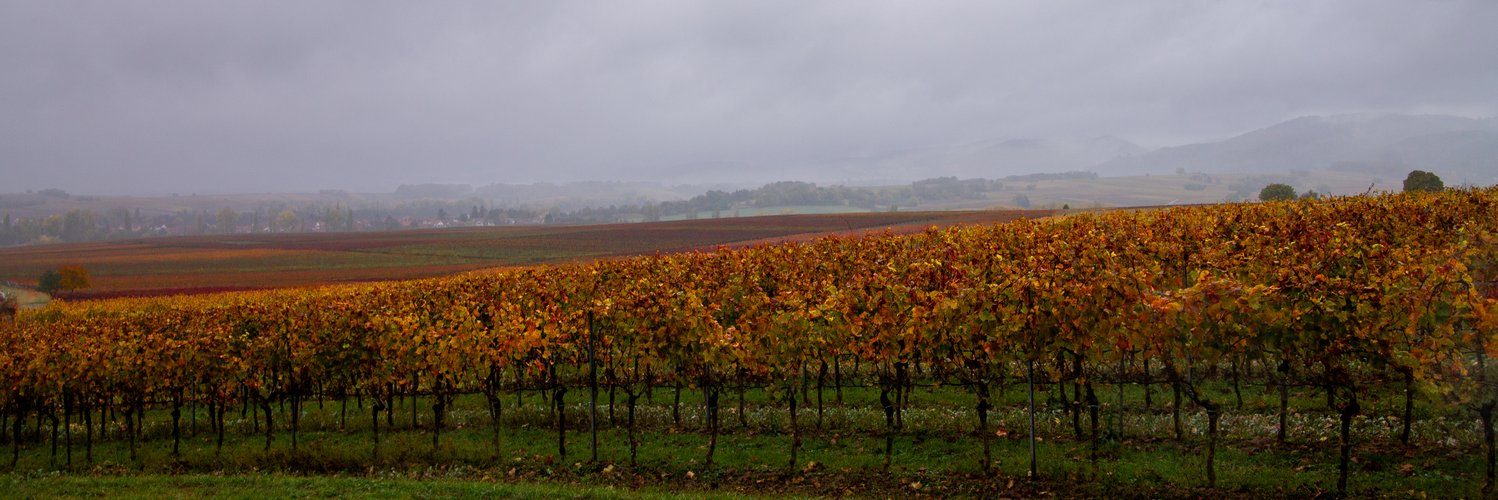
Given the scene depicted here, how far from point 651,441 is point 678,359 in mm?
2415

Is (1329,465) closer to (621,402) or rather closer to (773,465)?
(773,465)

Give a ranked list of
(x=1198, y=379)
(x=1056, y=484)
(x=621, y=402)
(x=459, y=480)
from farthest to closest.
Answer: (x=621, y=402)
(x=1198, y=379)
(x=459, y=480)
(x=1056, y=484)

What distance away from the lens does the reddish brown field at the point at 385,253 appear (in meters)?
75.6

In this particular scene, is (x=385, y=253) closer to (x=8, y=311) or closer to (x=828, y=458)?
(x=8, y=311)

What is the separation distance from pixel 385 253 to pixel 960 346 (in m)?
98.9

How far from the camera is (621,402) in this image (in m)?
23.6

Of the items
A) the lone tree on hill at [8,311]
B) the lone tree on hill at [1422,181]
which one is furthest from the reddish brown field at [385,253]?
the lone tree on hill at [1422,181]

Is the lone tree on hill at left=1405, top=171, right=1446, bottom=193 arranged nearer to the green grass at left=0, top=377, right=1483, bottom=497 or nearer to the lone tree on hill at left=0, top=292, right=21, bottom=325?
the green grass at left=0, top=377, right=1483, bottom=497

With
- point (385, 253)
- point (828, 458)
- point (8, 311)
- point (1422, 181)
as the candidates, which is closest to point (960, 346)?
point (828, 458)

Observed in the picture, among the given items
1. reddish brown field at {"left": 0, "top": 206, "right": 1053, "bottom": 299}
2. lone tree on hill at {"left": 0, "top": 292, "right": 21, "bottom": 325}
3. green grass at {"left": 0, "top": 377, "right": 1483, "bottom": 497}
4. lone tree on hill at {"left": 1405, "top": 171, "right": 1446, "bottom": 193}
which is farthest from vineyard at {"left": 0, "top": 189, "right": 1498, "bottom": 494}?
reddish brown field at {"left": 0, "top": 206, "right": 1053, "bottom": 299}

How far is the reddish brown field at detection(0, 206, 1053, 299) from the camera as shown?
75.6 metres

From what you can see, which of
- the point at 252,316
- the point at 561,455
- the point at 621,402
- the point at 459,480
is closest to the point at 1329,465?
the point at 561,455

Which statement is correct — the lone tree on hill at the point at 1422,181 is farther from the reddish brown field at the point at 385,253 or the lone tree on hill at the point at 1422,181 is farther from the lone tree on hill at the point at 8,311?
the lone tree on hill at the point at 8,311

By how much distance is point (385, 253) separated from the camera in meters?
101
